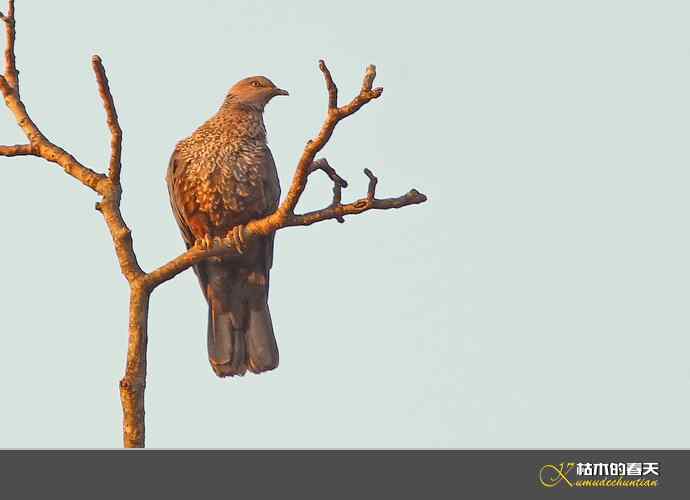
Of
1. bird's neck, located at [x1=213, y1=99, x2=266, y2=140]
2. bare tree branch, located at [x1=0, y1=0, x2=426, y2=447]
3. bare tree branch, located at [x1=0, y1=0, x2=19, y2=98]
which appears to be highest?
bird's neck, located at [x1=213, y1=99, x2=266, y2=140]

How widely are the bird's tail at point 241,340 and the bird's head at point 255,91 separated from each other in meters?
1.66

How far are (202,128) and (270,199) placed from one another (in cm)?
87

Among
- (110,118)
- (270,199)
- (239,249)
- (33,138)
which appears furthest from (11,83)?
(270,199)

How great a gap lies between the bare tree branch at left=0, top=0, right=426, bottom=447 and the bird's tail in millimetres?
2138

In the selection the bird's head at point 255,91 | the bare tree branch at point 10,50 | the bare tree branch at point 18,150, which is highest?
the bird's head at point 255,91

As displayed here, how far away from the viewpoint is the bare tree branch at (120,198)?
577 cm

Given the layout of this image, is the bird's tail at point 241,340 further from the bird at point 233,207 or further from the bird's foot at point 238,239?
the bird's foot at point 238,239

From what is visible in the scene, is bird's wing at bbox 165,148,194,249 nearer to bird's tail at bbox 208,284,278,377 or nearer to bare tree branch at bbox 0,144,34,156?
bird's tail at bbox 208,284,278,377

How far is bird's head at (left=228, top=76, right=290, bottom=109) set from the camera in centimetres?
917

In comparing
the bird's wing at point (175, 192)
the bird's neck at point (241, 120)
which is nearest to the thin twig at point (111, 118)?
the bird's wing at point (175, 192)

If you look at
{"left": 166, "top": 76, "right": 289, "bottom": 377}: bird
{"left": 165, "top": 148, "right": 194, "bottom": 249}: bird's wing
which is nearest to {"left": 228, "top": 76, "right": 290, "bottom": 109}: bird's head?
{"left": 166, "top": 76, "right": 289, "bottom": 377}: bird

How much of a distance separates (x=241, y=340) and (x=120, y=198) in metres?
2.88

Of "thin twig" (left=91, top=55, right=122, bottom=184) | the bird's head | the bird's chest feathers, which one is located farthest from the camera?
the bird's head

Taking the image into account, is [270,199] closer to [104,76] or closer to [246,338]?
[246,338]
